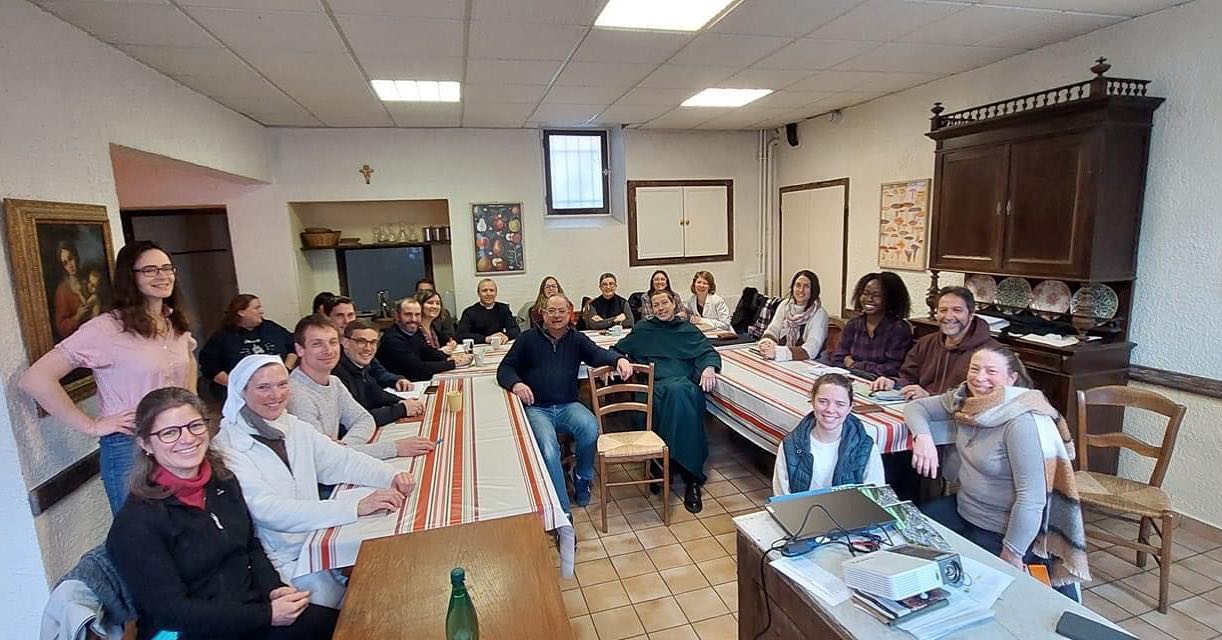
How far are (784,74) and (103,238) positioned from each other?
3.90 m

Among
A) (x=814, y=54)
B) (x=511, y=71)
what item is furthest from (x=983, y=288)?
(x=511, y=71)

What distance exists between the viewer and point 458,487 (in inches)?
80.7

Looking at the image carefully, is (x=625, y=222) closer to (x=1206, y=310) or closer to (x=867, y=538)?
(x=1206, y=310)

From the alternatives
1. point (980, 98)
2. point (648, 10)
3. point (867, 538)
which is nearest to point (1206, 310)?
point (980, 98)

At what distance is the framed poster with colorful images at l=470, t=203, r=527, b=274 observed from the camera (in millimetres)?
5766

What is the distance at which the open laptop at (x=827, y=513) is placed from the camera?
Answer: 1.67 meters

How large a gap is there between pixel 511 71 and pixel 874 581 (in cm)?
337

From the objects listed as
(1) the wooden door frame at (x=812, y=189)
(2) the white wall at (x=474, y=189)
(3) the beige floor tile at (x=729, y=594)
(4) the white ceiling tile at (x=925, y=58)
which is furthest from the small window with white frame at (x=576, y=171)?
(3) the beige floor tile at (x=729, y=594)

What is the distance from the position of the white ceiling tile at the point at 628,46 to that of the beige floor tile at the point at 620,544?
8.55 feet

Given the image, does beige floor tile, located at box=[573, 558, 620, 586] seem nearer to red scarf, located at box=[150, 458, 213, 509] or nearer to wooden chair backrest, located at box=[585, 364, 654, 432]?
wooden chair backrest, located at box=[585, 364, 654, 432]

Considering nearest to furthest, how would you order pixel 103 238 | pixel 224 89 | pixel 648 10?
pixel 103 238
pixel 648 10
pixel 224 89

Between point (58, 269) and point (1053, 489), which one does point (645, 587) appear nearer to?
point (1053, 489)

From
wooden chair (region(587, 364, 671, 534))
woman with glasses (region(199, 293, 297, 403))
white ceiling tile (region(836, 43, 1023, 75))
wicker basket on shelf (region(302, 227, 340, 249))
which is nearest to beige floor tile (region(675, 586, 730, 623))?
wooden chair (region(587, 364, 671, 534))

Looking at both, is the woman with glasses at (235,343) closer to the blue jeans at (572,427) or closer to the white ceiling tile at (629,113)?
the blue jeans at (572,427)
